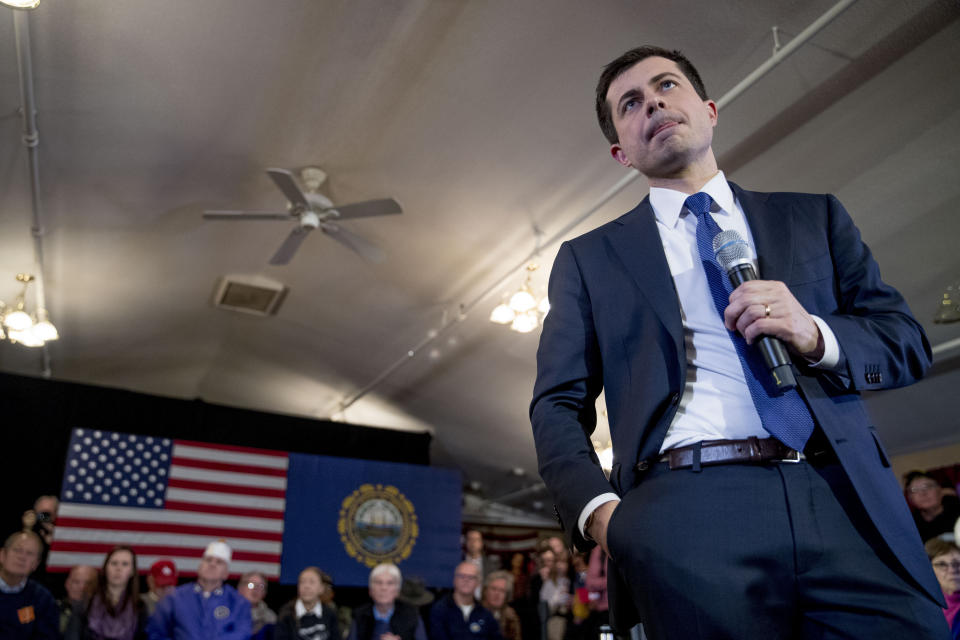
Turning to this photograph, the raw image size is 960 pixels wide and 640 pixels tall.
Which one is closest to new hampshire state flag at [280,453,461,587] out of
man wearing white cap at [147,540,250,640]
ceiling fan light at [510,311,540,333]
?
man wearing white cap at [147,540,250,640]

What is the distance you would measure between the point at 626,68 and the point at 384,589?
16.8 ft

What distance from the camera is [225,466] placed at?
884cm

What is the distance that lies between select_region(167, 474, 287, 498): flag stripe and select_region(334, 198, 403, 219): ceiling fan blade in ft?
14.7

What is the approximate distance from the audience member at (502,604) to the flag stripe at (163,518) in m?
2.97

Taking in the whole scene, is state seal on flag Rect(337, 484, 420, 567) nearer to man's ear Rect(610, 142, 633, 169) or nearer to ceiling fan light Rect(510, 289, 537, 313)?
ceiling fan light Rect(510, 289, 537, 313)

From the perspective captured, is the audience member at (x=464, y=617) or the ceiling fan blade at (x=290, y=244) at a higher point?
the ceiling fan blade at (x=290, y=244)

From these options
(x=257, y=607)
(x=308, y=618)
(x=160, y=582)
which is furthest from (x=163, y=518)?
(x=308, y=618)

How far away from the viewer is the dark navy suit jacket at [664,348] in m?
0.83

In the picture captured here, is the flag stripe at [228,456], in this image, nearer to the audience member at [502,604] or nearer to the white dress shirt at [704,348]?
the audience member at [502,604]

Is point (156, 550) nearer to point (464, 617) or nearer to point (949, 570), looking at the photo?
point (464, 617)

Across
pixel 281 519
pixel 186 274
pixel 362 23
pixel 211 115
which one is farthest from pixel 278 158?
pixel 281 519

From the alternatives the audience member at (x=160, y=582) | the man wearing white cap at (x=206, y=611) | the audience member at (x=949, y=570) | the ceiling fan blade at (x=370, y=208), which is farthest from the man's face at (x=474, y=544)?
the audience member at (x=949, y=570)

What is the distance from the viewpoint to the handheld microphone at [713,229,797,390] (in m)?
0.82

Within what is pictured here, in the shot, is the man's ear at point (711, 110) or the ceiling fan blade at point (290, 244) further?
the ceiling fan blade at point (290, 244)
